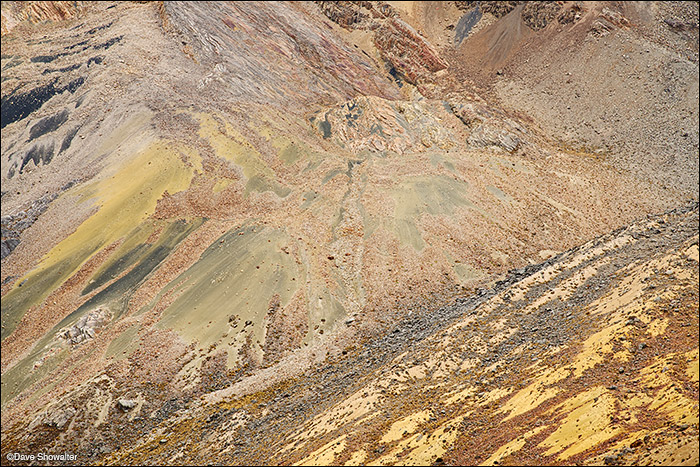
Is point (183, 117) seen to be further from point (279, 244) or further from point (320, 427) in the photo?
point (320, 427)

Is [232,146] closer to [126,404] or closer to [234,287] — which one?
[234,287]

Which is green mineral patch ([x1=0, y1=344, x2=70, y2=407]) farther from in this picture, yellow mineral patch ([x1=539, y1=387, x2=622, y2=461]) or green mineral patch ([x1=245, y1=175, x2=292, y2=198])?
yellow mineral patch ([x1=539, y1=387, x2=622, y2=461])

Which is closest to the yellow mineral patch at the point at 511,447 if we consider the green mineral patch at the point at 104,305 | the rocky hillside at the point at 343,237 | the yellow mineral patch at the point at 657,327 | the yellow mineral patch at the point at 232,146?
the rocky hillside at the point at 343,237

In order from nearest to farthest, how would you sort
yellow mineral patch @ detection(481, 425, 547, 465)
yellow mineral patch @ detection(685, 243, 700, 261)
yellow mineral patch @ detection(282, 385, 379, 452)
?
yellow mineral patch @ detection(481, 425, 547, 465)
yellow mineral patch @ detection(282, 385, 379, 452)
yellow mineral patch @ detection(685, 243, 700, 261)

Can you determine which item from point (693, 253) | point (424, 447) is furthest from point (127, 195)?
point (693, 253)

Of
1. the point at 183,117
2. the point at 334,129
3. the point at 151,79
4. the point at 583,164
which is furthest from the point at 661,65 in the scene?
the point at 151,79

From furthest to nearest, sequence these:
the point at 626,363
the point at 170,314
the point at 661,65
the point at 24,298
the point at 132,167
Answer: the point at 661,65 → the point at 132,167 → the point at 24,298 → the point at 170,314 → the point at 626,363

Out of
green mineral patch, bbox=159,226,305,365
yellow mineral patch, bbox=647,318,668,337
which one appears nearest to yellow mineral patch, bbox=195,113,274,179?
green mineral patch, bbox=159,226,305,365
